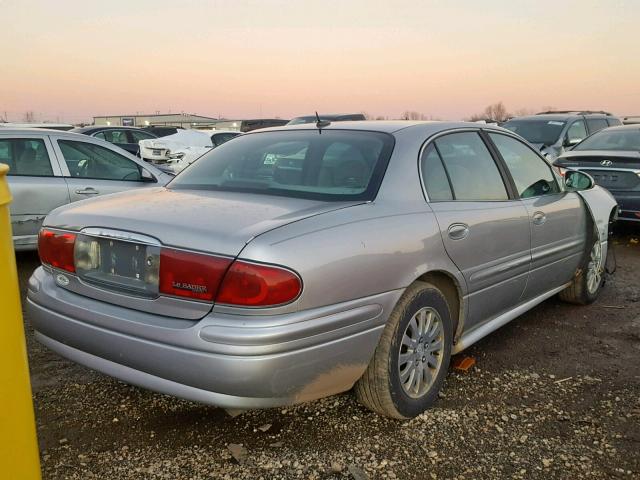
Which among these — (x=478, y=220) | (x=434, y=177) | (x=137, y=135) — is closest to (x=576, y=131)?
(x=478, y=220)

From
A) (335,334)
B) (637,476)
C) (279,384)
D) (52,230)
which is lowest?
A: (637,476)

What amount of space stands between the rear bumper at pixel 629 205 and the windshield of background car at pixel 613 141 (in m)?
1.06

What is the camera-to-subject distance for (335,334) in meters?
2.39

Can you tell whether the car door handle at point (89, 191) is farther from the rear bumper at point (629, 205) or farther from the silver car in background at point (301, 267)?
the rear bumper at point (629, 205)

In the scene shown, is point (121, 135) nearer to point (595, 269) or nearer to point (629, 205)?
point (629, 205)

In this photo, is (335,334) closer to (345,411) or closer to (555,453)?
(345,411)

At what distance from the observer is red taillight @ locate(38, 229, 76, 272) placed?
8.82 feet

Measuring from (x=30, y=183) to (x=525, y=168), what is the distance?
466 cm

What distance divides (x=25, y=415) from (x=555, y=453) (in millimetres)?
2213

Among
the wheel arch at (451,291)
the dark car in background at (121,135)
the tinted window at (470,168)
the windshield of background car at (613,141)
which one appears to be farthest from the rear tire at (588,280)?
the dark car in background at (121,135)

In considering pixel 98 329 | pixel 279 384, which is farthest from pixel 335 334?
pixel 98 329

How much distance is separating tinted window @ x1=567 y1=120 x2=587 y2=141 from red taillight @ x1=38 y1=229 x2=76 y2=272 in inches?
424

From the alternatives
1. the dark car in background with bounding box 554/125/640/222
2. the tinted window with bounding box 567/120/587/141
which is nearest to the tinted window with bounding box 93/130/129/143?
the tinted window with bounding box 567/120/587/141

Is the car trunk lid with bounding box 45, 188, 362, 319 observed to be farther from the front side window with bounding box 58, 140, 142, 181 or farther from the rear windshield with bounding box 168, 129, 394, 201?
the front side window with bounding box 58, 140, 142, 181
